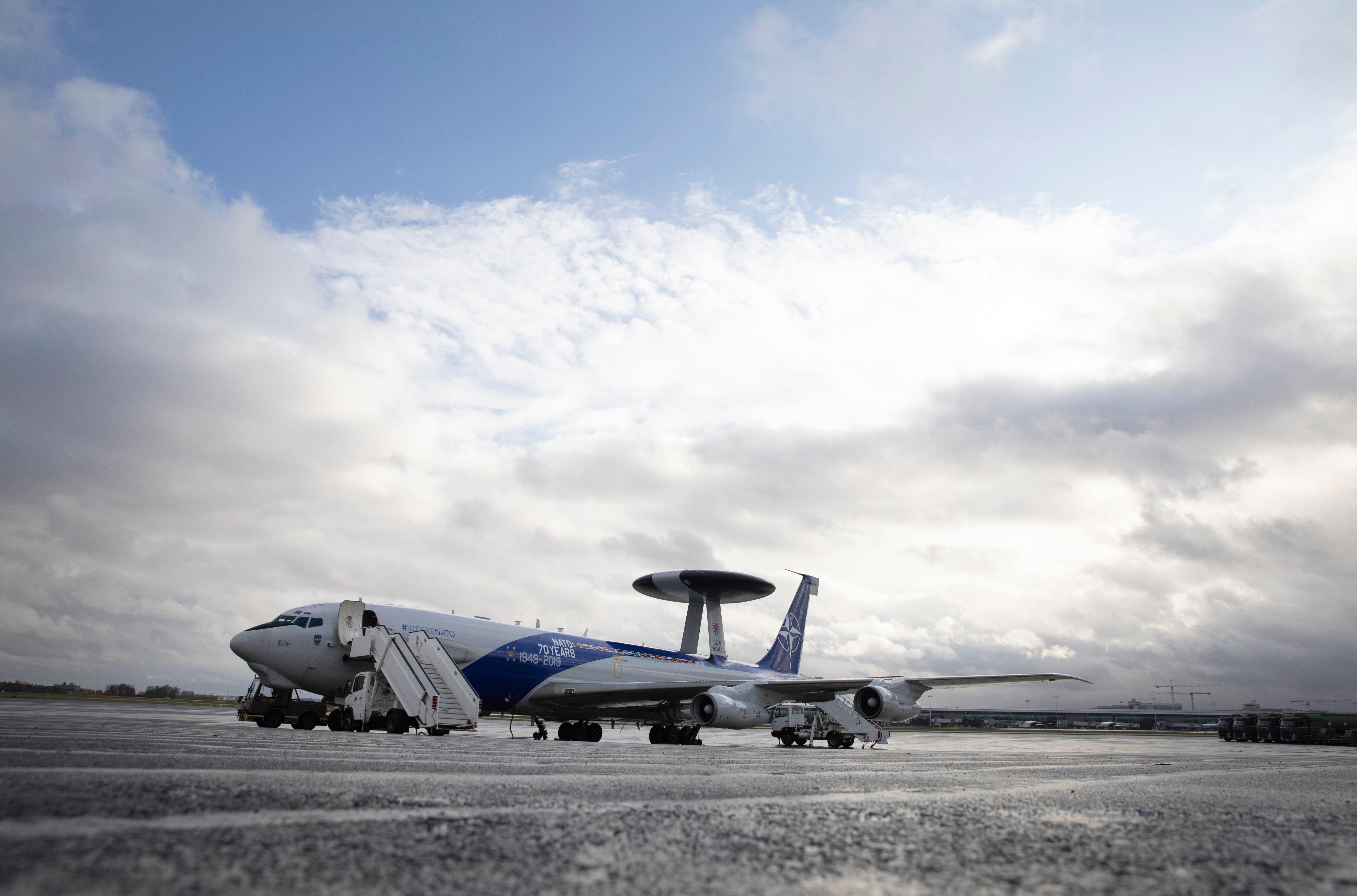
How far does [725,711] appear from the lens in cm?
2164

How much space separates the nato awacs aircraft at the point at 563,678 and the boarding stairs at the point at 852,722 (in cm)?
5

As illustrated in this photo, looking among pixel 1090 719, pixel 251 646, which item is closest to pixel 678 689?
pixel 251 646

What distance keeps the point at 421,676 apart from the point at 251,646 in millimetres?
5174

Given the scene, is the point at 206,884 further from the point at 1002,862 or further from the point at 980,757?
the point at 980,757

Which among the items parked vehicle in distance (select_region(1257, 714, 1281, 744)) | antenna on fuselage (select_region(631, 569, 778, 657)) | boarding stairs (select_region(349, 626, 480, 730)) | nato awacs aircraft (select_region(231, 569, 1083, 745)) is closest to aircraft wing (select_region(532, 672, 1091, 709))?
nato awacs aircraft (select_region(231, 569, 1083, 745))

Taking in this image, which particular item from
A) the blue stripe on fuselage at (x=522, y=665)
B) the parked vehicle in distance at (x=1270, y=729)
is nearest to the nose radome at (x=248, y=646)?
the blue stripe on fuselage at (x=522, y=665)

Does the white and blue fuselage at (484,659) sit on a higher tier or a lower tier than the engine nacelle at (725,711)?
higher

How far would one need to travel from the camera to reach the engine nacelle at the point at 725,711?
854 inches

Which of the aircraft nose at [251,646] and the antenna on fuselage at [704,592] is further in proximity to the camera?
the antenna on fuselage at [704,592]

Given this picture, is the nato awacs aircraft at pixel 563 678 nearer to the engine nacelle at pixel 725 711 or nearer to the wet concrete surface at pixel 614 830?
the engine nacelle at pixel 725 711

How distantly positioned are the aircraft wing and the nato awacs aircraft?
0.04m

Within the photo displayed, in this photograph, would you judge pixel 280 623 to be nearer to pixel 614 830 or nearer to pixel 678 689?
pixel 678 689

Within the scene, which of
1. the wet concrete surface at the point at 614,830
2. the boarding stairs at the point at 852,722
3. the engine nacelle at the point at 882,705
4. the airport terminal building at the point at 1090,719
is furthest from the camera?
the airport terminal building at the point at 1090,719

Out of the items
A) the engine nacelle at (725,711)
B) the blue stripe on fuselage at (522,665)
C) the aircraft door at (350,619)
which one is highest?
the aircraft door at (350,619)
